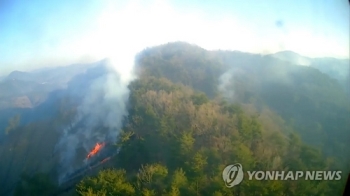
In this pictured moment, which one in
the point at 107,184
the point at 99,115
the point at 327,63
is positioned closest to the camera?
the point at 107,184

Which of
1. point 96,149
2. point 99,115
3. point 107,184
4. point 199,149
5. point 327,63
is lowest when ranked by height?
point 107,184

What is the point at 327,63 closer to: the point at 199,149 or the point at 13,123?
the point at 199,149

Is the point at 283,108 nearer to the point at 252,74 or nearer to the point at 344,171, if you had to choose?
the point at 252,74

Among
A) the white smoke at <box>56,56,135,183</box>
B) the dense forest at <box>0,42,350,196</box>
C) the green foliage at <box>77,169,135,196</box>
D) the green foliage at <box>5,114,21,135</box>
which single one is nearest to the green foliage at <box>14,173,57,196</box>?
the dense forest at <box>0,42,350,196</box>

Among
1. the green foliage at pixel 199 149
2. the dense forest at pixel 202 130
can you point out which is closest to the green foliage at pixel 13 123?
the dense forest at pixel 202 130

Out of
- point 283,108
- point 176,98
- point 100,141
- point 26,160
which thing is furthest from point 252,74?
point 26,160

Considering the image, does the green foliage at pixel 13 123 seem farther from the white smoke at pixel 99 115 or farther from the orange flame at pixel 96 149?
the orange flame at pixel 96 149

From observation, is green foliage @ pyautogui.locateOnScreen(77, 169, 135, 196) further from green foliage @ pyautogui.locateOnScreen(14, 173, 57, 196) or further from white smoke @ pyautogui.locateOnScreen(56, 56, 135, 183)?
green foliage @ pyautogui.locateOnScreen(14, 173, 57, 196)

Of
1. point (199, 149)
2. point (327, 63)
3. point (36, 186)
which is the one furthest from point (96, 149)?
point (327, 63)
